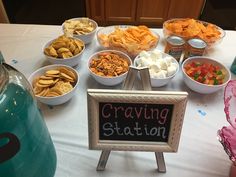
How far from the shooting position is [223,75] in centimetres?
75

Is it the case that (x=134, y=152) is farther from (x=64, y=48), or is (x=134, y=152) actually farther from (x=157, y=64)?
(x=64, y=48)

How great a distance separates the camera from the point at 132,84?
1.60 ft

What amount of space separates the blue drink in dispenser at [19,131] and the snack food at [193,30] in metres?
0.65

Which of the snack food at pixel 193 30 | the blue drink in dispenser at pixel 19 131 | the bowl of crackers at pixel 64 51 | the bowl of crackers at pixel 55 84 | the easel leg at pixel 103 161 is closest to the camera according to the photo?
the blue drink in dispenser at pixel 19 131

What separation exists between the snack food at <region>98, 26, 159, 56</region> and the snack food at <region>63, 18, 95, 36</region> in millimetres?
62

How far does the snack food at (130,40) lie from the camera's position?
0.83m

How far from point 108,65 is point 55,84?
179 millimetres

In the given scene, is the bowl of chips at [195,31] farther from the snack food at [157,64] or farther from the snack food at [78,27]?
the snack food at [78,27]

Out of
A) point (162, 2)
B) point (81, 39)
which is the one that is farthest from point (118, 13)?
point (81, 39)

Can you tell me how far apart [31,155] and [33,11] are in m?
2.43

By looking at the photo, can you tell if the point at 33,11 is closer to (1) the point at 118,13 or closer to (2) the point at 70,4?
(2) the point at 70,4

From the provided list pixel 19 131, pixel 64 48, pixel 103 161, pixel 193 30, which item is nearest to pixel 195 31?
pixel 193 30

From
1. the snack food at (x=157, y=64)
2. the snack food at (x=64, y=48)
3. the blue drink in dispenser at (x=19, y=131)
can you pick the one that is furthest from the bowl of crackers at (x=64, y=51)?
the blue drink in dispenser at (x=19, y=131)

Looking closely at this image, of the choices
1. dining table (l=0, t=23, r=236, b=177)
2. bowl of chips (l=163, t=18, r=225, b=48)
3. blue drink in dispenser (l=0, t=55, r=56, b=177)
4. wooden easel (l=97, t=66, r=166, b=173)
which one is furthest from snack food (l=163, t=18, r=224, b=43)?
blue drink in dispenser (l=0, t=55, r=56, b=177)
